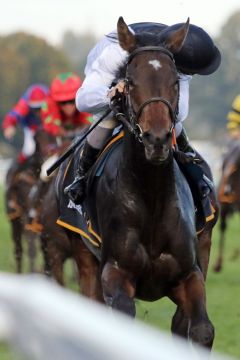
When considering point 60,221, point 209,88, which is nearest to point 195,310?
point 60,221

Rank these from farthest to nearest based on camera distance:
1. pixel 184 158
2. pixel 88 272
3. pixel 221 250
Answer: pixel 221 250, pixel 88 272, pixel 184 158

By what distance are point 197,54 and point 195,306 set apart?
4.66 ft

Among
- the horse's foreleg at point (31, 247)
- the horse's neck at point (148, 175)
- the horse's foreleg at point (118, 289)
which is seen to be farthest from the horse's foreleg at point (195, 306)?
the horse's foreleg at point (31, 247)

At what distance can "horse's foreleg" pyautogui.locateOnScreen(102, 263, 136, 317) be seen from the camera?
18.9 ft

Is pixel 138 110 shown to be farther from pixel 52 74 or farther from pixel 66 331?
pixel 52 74

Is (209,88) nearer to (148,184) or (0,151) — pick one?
(0,151)

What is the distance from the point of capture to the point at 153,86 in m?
5.50

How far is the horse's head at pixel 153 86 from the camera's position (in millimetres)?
5250

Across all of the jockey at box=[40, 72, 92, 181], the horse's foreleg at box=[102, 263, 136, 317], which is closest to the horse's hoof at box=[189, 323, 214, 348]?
the horse's foreleg at box=[102, 263, 136, 317]

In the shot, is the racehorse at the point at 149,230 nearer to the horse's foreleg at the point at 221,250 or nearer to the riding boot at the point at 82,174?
the riding boot at the point at 82,174

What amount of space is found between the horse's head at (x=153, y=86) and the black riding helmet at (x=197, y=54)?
0.27 metres

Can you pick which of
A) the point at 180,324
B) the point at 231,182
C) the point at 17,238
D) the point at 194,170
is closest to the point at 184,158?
the point at 194,170

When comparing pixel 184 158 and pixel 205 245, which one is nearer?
pixel 184 158

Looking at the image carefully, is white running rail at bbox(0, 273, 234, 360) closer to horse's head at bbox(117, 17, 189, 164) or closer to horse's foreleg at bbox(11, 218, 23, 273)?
horse's head at bbox(117, 17, 189, 164)
